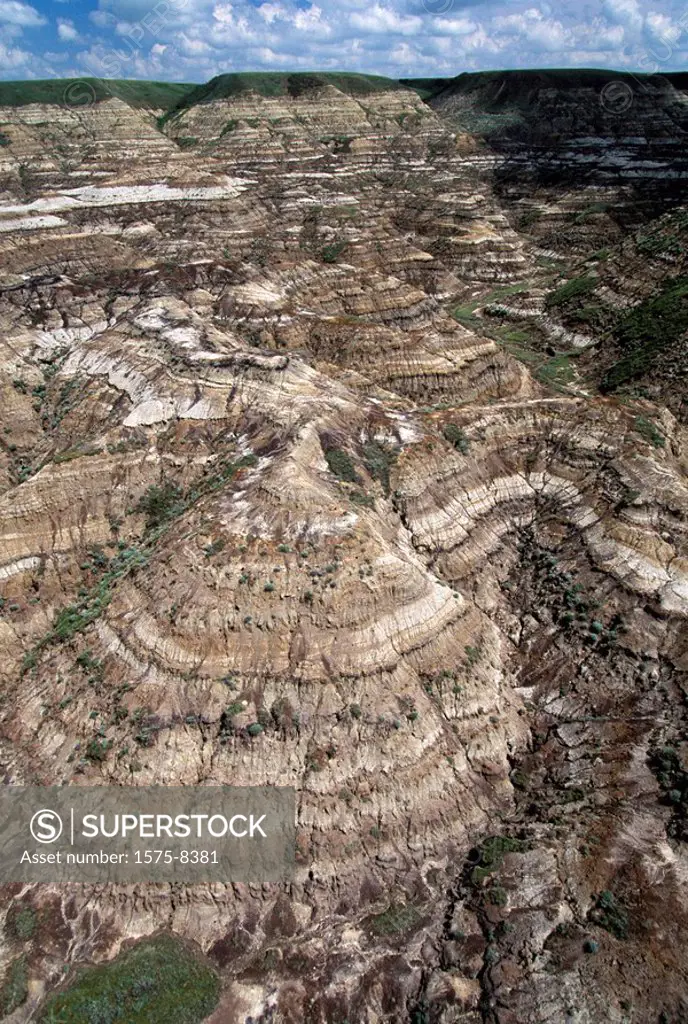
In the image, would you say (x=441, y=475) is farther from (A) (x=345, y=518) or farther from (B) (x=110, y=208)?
(B) (x=110, y=208)

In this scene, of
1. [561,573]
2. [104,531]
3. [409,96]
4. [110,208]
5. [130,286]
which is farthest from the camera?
[409,96]

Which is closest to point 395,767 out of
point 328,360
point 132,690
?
point 132,690

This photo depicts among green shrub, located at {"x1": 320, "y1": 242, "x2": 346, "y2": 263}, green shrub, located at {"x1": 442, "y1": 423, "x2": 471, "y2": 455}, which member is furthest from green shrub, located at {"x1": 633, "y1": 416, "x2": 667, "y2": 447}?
green shrub, located at {"x1": 320, "y1": 242, "x2": 346, "y2": 263}

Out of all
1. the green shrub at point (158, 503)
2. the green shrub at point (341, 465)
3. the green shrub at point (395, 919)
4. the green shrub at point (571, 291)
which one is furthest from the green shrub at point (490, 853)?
the green shrub at point (571, 291)

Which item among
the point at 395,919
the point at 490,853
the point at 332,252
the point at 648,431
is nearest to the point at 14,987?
the point at 395,919

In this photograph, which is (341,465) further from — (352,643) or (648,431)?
(648,431)
